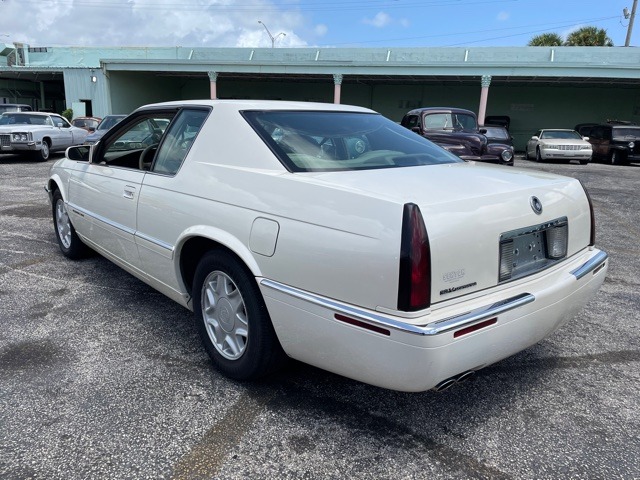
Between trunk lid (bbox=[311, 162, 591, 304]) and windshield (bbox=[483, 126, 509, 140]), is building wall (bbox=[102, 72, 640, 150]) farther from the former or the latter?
trunk lid (bbox=[311, 162, 591, 304])

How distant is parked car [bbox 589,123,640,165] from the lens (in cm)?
1936

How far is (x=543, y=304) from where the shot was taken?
8.13 ft

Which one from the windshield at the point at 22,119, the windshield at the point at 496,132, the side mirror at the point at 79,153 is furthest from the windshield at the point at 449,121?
the windshield at the point at 22,119

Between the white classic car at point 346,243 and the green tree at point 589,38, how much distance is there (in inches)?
1382

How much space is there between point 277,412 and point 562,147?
A: 19.3 m

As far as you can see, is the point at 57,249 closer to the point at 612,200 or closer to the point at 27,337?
the point at 27,337

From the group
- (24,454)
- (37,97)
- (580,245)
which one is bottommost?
(24,454)

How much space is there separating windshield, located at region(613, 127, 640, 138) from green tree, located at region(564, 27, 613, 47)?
50.4ft

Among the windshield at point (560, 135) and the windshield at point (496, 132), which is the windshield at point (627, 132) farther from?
the windshield at point (496, 132)

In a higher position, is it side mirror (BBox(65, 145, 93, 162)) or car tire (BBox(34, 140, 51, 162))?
side mirror (BBox(65, 145, 93, 162))

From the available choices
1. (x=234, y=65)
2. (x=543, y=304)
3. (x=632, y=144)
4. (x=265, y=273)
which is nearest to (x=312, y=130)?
(x=265, y=273)

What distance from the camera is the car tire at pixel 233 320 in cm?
263

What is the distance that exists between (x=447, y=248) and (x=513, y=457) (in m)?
1.03

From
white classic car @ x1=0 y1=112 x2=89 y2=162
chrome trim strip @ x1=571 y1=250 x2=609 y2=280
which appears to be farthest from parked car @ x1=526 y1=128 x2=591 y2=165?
chrome trim strip @ x1=571 y1=250 x2=609 y2=280
